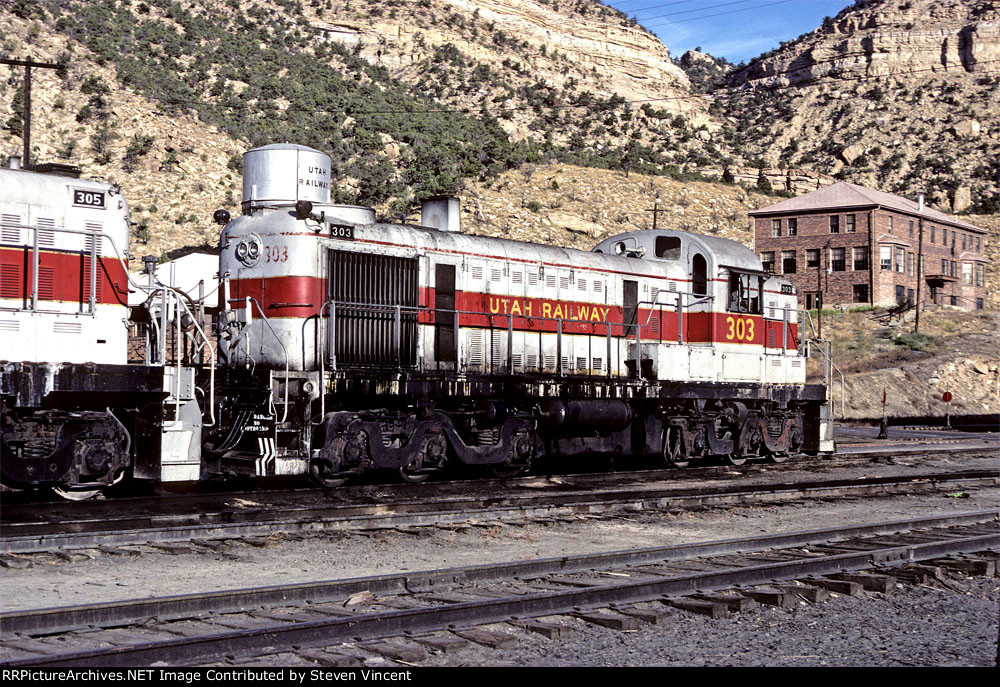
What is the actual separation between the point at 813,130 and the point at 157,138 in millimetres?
89825

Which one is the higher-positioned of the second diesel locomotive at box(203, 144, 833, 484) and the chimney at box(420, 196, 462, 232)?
the chimney at box(420, 196, 462, 232)

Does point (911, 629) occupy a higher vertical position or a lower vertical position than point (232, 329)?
lower

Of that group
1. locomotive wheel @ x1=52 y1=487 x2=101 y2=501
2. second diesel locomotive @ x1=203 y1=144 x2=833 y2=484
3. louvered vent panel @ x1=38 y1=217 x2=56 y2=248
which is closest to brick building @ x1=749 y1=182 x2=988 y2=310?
second diesel locomotive @ x1=203 y1=144 x2=833 y2=484

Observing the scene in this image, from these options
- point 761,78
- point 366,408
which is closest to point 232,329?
point 366,408

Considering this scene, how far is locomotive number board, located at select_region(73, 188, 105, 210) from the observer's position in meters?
12.2

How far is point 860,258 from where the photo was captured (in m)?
74.8

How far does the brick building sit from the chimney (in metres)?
A: 61.4

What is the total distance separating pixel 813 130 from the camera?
408 ft

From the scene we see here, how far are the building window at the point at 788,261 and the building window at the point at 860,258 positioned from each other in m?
4.37

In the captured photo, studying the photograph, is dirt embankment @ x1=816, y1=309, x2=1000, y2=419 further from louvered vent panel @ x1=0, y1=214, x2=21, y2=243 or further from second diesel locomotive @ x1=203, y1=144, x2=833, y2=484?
louvered vent panel @ x1=0, y1=214, x2=21, y2=243

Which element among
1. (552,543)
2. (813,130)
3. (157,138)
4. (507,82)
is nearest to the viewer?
(552,543)

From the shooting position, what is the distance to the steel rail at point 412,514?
31.4 feet

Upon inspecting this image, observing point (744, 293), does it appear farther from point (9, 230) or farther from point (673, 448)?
point (9, 230)
